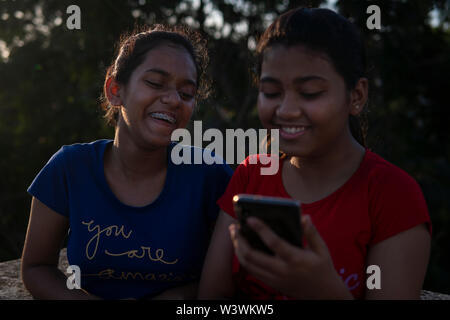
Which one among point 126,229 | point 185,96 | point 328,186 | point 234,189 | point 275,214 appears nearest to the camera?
point 275,214

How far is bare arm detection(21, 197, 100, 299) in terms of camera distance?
2.07m

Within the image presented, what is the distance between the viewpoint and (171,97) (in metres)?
2.17

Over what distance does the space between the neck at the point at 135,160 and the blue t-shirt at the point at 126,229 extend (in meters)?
0.10

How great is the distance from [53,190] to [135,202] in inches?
15.1

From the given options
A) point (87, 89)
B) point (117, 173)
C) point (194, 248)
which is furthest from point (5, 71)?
point (194, 248)

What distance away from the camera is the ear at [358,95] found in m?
1.83

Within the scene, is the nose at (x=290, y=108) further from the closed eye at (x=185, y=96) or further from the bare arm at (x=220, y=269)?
the closed eye at (x=185, y=96)

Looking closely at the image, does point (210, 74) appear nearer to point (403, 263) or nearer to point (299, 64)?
point (299, 64)

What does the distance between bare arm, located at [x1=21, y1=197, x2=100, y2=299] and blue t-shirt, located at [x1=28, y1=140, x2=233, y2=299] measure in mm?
52

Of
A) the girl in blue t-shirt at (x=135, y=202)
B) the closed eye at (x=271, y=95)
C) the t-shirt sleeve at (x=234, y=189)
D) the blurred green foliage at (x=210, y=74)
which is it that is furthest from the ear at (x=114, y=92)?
the blurred green foliage at (x=210, y=74)

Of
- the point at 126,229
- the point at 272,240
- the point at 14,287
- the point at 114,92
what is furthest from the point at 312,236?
the point at 14,287

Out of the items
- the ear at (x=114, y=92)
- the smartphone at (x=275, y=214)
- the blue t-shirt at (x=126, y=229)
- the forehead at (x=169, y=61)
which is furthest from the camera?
the ear at (x=114, y=92)
